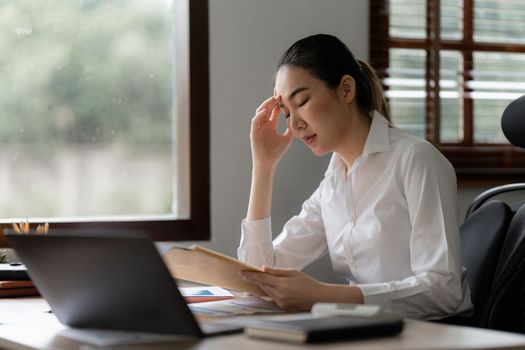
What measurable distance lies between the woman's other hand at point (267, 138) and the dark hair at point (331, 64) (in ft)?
0.85

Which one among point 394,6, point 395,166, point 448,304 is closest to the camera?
point 448,304

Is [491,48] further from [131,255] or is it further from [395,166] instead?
[131,255]

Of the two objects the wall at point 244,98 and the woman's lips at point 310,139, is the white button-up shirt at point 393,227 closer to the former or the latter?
the woman's lips at point 310,139

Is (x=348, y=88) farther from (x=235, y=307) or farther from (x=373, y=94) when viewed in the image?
(x=235, y=307)

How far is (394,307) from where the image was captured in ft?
6.20

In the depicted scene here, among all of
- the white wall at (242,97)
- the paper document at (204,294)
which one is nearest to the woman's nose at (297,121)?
the paper document at (204,294)

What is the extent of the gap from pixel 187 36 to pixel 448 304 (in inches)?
55.2

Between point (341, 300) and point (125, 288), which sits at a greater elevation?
point (125, 288)

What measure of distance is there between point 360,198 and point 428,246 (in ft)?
0.91

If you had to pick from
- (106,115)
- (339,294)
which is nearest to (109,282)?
(339,294)

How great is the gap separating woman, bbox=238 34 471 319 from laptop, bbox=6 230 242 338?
1.60ft

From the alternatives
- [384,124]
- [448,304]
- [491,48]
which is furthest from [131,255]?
[491,48]

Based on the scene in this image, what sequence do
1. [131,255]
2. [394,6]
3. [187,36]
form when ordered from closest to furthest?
[131,255]
[187,36]
[394,6]

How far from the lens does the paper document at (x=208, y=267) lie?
1682 millimetres
